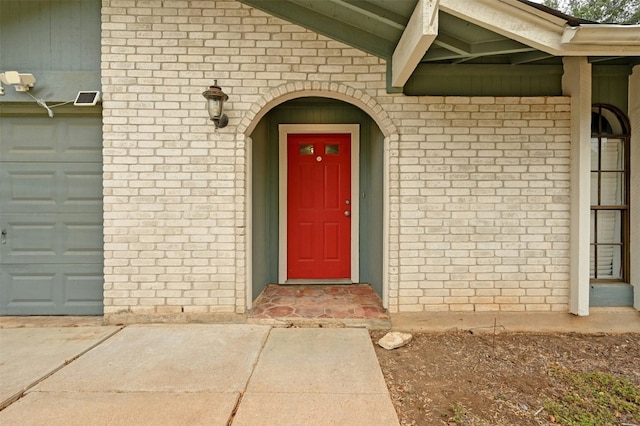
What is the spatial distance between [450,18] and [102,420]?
12.2ft

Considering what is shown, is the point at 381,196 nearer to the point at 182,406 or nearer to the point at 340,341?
the point at 340,341

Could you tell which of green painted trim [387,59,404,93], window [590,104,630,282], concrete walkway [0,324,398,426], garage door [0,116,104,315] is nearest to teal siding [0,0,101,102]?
garage door [0,116,104,315]

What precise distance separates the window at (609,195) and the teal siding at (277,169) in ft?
7.52

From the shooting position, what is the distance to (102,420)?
6.18ft

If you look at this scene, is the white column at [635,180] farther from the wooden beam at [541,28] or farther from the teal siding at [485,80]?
the wooden beam at [541,28]

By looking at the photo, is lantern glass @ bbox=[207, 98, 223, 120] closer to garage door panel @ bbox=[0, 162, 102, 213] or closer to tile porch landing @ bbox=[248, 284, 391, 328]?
garage door panel @ bbox=[0, 162, 102, 213]

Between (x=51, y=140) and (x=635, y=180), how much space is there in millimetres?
5995

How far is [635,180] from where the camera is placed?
3.31 m

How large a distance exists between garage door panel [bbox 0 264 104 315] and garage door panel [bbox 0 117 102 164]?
3.70 feet

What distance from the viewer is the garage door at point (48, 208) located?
3348 mm

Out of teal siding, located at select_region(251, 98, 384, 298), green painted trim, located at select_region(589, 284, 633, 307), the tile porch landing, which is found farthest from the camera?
teal siding, located at select_region(251, 98, 384, 298)

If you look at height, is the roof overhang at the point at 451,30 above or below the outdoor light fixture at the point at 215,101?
above

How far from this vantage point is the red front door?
4.45 meters

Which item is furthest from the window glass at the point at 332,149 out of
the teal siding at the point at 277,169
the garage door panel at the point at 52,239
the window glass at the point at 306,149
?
the garage door panel at the point at 52,239
